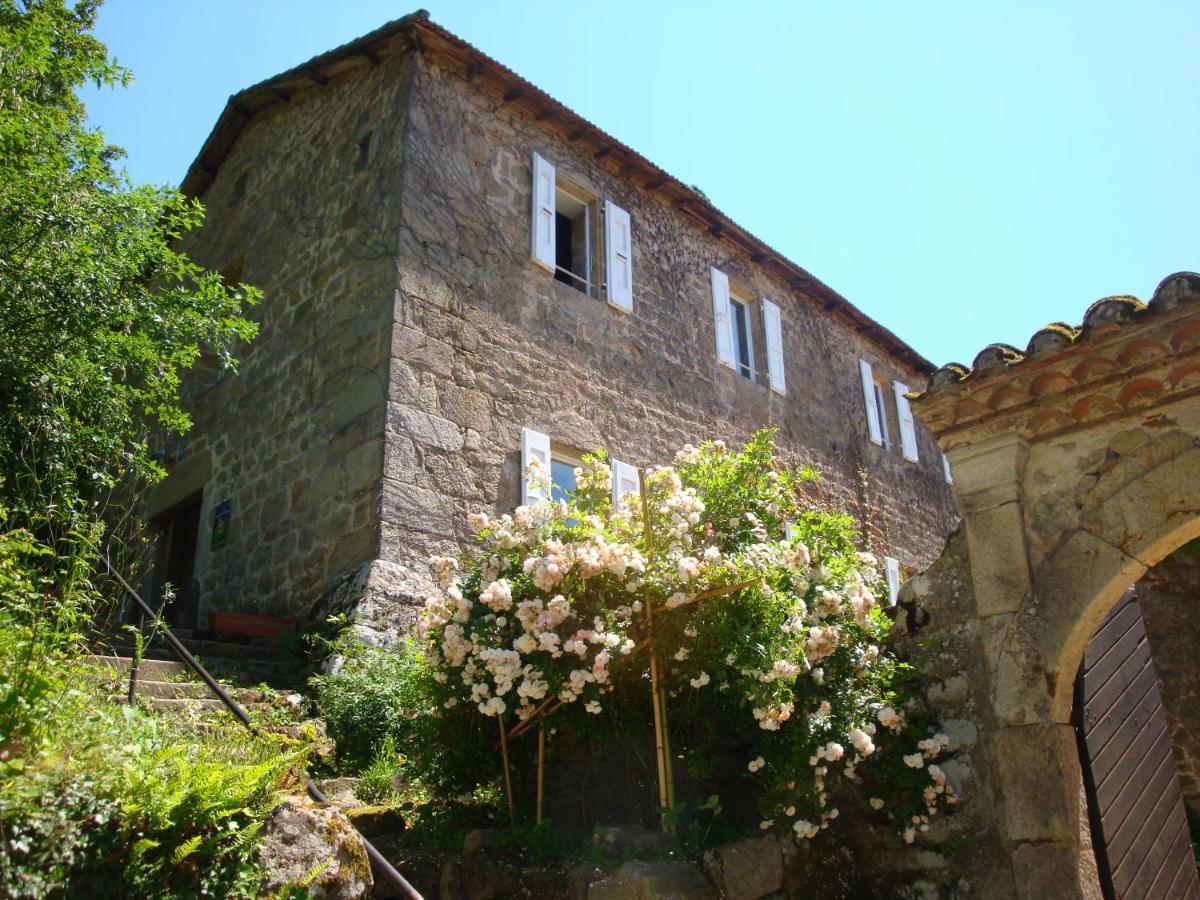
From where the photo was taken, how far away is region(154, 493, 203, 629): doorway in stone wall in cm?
929

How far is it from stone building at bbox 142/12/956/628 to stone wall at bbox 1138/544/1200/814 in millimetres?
3669

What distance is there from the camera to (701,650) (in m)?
4.01

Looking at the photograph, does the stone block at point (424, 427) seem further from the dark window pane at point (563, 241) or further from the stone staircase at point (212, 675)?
the dark window pane at point (563, 241)

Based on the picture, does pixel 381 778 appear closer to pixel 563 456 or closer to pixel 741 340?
pixel 563 456

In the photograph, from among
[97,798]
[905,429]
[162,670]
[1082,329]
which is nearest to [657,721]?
[97,798]

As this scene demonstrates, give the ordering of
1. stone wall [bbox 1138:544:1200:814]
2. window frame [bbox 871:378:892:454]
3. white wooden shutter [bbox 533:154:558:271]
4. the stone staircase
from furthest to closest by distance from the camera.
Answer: window frame [bbox 871:378:892:454], white wooden shutter [bbox 533:154:558:271], stone wall [bbox 1138:544:1200:814], the stone staircase

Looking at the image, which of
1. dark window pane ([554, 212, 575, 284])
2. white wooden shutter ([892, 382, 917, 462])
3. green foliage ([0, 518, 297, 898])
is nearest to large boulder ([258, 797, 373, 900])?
green foliage ([0, 518, 297, 898])

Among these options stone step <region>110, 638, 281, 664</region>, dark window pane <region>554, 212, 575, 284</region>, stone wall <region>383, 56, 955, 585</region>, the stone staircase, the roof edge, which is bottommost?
the stone staircase

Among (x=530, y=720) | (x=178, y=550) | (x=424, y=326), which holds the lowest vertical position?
(x=530, y=720)

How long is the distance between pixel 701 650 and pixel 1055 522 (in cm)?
148

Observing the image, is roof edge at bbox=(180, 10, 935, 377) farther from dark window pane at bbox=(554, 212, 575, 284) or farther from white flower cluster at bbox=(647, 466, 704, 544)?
white flower cluster at bbox=(647, 466, 704, 544)

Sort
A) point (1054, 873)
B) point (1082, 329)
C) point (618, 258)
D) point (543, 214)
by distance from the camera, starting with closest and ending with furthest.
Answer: point (1054, 873) < point (1082, 329) < point (543, 214) < point (618, 258)

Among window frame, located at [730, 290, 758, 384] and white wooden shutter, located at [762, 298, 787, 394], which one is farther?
white wooden shutter, located at [762, 298, 787, 394]

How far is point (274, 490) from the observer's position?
809 cm
